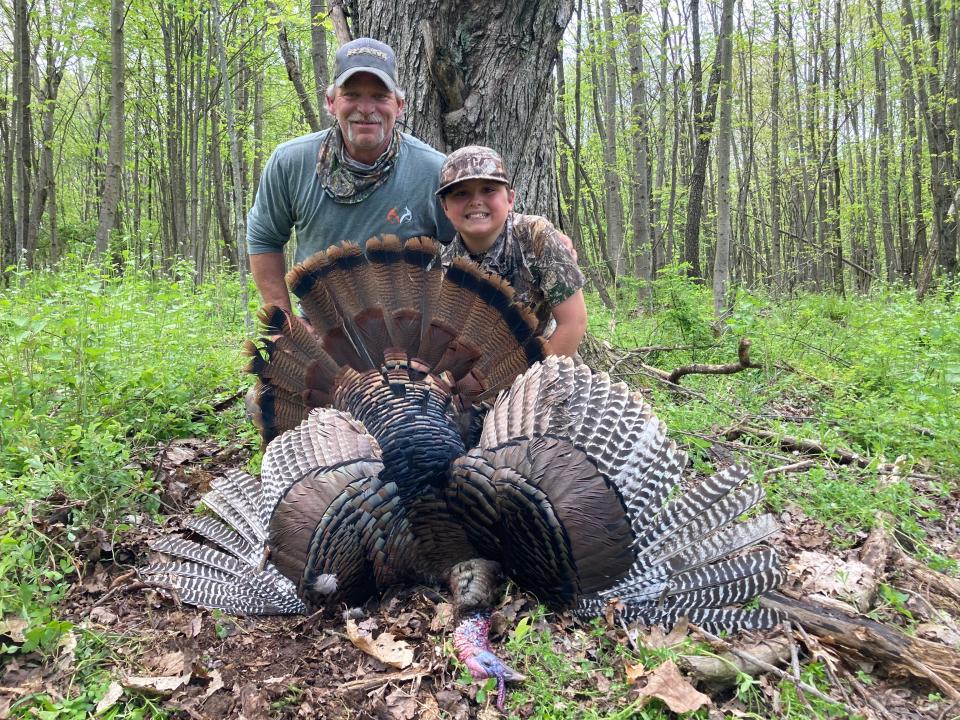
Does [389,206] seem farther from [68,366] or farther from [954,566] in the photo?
[954,566]

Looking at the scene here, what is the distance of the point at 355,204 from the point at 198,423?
172 cm

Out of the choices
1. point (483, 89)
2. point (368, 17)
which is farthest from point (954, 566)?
point (368, 17)

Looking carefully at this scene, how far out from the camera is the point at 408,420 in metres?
3.04

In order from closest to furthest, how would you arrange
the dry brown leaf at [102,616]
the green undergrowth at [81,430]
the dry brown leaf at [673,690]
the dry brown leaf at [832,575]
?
the dry brown leaf at [673,690] → the green undergrowth at [81,430] → the dry brown leaf at [102,616] → the dry brown leaf at [832,575]

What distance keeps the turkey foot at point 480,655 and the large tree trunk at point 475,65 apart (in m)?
2.94

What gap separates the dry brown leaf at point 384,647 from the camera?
2.33 meters

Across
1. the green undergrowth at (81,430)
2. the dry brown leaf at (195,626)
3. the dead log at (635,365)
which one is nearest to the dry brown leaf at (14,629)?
the green undergrowth at (81,430)

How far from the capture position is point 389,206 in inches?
148

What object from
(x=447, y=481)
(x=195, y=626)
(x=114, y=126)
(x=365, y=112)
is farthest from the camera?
(x=114, y=126)

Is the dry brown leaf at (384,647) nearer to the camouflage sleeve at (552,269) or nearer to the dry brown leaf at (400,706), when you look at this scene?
the dry brown leaf at (400,706)

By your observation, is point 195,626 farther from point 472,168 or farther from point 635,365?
point 635,365

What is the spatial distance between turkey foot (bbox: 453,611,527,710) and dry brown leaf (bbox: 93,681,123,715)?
3.74 feet

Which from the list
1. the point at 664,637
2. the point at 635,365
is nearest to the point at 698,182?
the point at 635,365

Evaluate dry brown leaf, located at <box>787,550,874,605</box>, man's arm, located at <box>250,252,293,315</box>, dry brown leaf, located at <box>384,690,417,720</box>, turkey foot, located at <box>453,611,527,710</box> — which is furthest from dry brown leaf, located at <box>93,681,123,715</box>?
dry brown leaf, located at <box>787,550,874,605</box>
